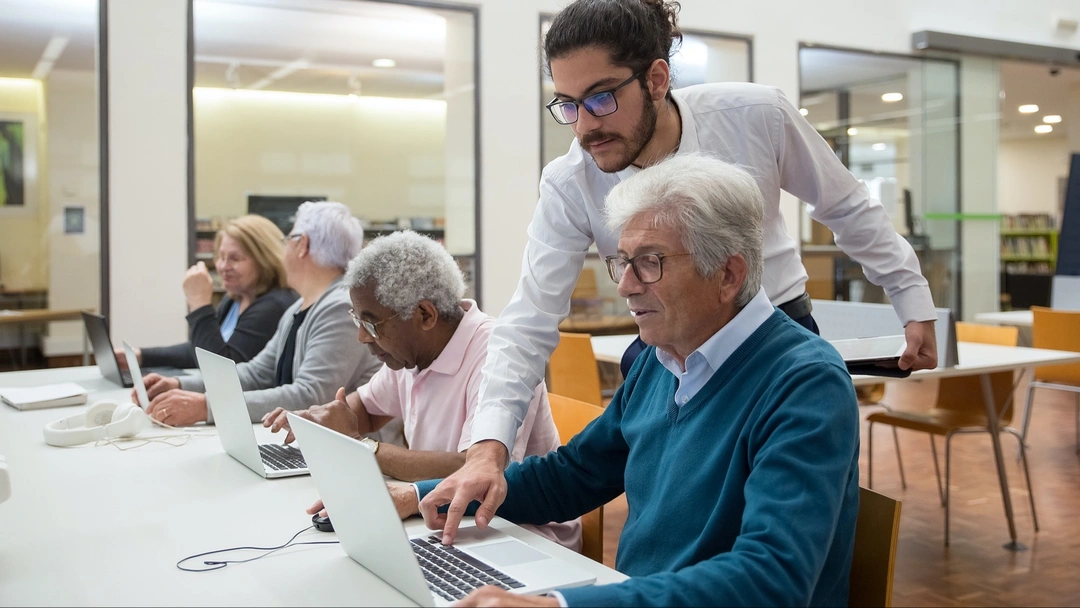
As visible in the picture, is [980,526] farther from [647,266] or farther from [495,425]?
[647,266]

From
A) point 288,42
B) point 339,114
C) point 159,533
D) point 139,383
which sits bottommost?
point 159,533

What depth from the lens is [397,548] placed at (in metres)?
1.19

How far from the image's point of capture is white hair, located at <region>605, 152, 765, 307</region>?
1408 mm

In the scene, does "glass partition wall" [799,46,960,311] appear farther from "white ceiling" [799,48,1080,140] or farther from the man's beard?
the man's beard

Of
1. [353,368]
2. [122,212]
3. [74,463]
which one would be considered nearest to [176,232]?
[122,212]

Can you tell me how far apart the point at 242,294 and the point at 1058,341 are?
14.0 ft

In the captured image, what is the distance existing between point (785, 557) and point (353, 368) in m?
1.85

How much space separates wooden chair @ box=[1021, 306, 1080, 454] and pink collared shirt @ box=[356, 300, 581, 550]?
13.6 feet

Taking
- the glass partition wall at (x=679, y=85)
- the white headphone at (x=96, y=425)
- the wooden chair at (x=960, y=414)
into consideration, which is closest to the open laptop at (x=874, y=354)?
the white headphone at (x=96, y=425)

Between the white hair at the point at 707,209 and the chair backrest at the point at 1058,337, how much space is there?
14.6 feet

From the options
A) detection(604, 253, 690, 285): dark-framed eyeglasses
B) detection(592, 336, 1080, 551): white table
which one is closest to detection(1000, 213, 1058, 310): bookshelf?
detection(592, 336, 1080, 551): white table

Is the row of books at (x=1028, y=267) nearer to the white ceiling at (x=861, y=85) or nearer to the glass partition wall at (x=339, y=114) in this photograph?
the white ceiling at (x=861, y=85)

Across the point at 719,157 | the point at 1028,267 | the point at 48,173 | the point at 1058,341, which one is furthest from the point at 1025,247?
the point at 719,157

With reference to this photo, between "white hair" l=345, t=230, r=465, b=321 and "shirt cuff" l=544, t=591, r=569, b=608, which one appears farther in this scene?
"white hair" l=345, t=230, r=465, b=321
